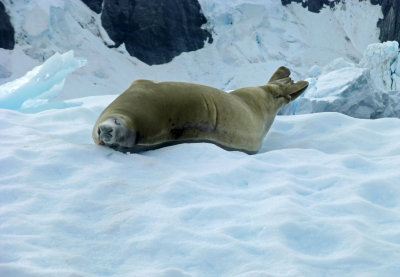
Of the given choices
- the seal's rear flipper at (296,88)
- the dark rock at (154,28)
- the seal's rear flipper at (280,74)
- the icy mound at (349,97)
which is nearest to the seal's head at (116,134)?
the seal's rear flipper at (296,88)

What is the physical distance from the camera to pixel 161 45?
28.5m

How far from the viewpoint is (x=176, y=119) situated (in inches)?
122

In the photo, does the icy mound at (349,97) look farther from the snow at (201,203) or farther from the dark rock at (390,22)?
the dark rock at (390,22)

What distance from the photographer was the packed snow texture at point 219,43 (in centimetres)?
2244

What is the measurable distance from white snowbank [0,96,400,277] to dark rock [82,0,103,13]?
24413 mm

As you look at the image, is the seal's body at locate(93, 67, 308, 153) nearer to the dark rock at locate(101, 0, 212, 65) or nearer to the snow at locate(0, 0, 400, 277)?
the snow at locate(0, 0, 400, 277)

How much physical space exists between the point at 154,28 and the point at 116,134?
26379 mm

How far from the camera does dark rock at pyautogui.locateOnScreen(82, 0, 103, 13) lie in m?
26.2

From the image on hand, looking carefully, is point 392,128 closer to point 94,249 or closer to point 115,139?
point 115,139

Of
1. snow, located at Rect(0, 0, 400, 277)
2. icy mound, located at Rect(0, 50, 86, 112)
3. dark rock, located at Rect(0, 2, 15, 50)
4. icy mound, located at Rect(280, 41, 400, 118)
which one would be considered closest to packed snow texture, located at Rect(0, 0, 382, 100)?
dark rock, located at Rect(0, 2, 15, 50)

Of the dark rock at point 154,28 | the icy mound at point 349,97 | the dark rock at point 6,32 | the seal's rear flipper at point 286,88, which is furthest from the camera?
the dark rock at point 154,28

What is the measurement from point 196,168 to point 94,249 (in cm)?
96

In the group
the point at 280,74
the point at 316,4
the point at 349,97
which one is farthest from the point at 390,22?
the point at 280,74

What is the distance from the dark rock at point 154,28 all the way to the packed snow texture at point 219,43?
1.81ft
